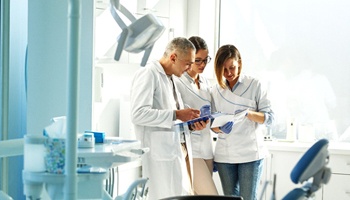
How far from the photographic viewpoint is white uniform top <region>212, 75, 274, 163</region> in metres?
3.65

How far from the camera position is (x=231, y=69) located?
12.1 feet

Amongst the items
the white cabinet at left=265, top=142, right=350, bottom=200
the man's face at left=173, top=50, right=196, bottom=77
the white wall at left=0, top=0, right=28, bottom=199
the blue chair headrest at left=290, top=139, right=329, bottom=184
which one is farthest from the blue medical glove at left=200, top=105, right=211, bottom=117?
the blue chair headrest at left=290, top=139, right=329, bottom=184

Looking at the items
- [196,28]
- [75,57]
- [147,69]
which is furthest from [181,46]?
[196,28]

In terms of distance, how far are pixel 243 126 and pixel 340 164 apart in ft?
4.41

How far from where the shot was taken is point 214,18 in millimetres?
5531

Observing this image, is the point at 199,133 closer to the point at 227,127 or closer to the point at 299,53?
the point at 227,127

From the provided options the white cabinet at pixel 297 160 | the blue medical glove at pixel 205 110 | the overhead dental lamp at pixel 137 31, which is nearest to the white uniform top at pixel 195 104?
the blue medical glove at pixel 205 110

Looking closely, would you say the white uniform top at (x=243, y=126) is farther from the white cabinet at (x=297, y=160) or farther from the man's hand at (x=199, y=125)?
the white cabinet at (x=297, y=160)

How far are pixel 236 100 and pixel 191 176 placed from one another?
1.96 feet

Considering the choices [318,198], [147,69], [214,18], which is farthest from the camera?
[214,18]

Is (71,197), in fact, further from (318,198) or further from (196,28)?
(196,28)

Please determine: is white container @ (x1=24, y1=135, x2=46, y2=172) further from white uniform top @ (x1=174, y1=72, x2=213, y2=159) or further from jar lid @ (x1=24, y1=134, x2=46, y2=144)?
white uniform top @ (x1=174, y1=72, x2=213, y2=159)

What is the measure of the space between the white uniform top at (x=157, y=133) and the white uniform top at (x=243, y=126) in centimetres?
47

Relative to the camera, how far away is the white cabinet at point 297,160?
461cm
